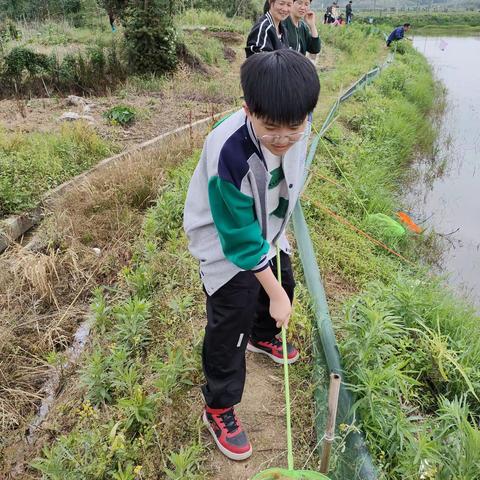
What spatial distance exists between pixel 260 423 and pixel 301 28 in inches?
152

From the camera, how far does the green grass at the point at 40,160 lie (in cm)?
449

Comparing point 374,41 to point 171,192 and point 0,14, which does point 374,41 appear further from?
point 171,192

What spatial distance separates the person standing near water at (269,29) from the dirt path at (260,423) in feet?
8.74

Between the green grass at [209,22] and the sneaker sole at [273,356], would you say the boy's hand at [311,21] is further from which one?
the green grass at [209,22]

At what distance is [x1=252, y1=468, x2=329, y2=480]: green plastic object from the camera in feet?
4.13

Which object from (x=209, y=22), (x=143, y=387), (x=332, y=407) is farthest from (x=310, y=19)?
(x=209, y=22)

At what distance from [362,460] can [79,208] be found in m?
3.55

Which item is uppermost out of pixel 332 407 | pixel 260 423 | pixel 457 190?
pixel 332 407

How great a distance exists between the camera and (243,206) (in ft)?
4.67

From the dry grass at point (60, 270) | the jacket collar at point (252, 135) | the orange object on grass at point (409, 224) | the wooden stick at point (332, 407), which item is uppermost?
the jacket collar at point (252, 135)

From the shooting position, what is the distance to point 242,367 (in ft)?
6.22

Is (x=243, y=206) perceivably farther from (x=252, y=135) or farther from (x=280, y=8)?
(x=280, y=8)

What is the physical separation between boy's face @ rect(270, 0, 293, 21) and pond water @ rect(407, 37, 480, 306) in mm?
2998

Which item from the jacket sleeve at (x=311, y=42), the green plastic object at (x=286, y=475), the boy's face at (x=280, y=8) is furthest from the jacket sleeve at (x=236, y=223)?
the jacket sleeve at (x=311, y=42)
